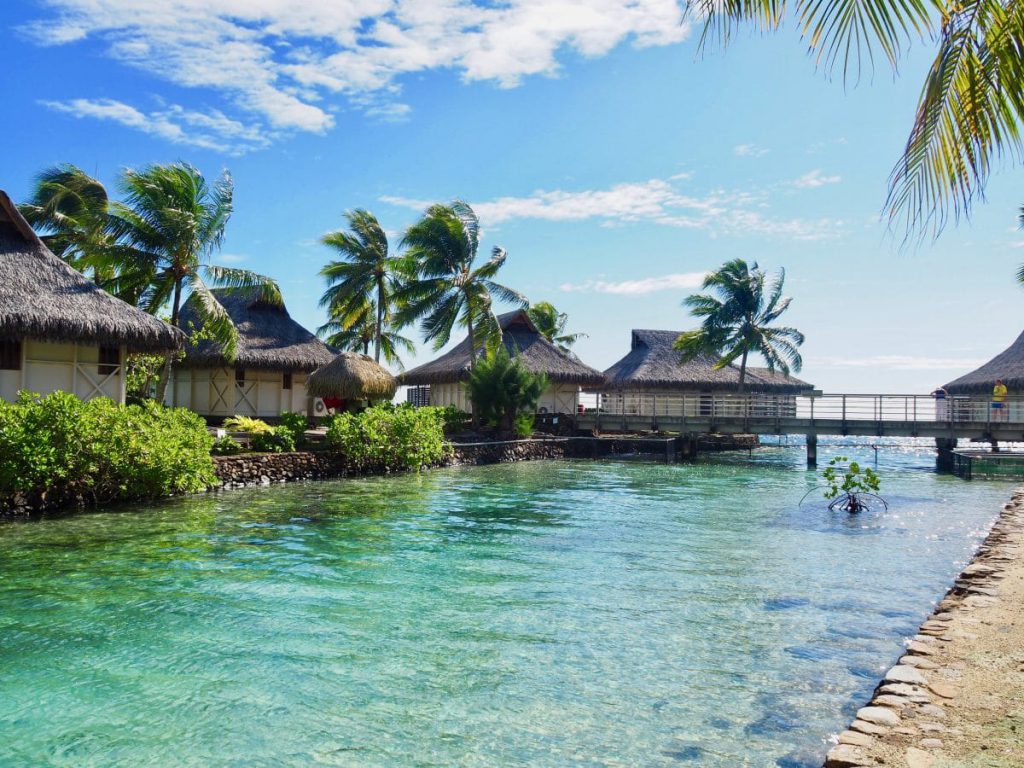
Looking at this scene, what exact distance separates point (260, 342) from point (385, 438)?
28.3 feet

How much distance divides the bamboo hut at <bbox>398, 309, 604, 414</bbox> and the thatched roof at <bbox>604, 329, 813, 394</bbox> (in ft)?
8.16

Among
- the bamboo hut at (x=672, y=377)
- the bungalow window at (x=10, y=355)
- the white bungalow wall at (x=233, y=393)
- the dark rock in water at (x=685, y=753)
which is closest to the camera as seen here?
the dark rock in water at (x=685, y=753)

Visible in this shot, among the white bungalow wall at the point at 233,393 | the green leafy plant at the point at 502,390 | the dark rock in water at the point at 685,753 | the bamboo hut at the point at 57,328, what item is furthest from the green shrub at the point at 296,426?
the dark rock in water at the point at 685,753

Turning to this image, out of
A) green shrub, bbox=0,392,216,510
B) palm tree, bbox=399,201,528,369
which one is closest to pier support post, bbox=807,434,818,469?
palm tree, bbox=399,201,528,369

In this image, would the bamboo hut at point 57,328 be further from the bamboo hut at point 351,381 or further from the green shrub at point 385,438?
the bamboo hut at point 351,381

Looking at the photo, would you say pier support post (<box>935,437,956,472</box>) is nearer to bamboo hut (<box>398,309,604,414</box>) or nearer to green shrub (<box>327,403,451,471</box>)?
bamboo hut (<box>398,309,604,414</box>)

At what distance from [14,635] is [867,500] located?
13580 millimetres

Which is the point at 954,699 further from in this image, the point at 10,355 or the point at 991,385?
the point at 991,385

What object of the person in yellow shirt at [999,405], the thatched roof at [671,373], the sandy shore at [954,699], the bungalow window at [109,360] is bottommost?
the sandy shore at [954,699]

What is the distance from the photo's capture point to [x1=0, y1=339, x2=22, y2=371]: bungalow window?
584 inches

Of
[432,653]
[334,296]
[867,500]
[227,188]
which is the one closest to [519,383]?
[334,296]

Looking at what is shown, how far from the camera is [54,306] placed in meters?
14.6

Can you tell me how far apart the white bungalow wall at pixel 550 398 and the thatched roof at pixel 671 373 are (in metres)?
2.31

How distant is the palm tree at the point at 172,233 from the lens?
17.6 m
